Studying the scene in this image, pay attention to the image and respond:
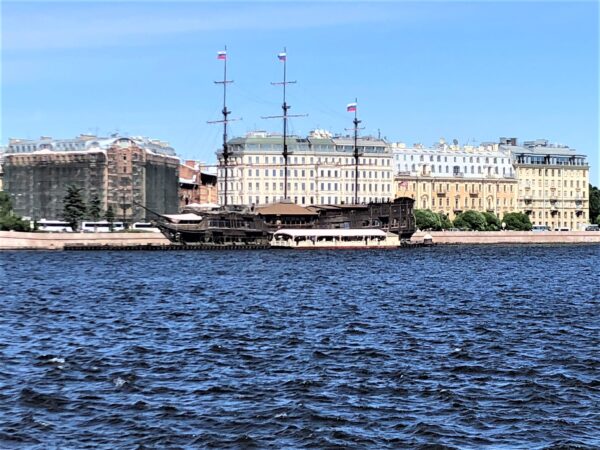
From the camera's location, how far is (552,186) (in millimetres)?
158750

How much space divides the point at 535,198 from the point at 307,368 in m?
137

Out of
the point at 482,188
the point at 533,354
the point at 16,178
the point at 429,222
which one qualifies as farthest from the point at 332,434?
the point at 482,188

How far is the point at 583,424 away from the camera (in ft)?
62.5

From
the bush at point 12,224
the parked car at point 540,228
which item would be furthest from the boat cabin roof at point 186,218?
the parked car at point 540,228

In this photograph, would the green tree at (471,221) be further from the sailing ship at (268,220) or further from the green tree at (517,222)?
the sailing ship at (268,220)

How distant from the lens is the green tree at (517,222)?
473ft

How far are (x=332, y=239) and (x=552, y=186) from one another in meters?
59.8

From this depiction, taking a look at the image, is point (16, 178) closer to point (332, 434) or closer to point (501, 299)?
point (501, 299)

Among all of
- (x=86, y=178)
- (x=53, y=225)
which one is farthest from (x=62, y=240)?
(x=86, y=178)

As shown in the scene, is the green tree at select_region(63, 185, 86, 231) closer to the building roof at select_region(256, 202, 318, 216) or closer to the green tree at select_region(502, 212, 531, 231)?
the building roof at select_region(256, 202, 318, 216)

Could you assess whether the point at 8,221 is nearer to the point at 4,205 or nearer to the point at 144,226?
the point at 4,205

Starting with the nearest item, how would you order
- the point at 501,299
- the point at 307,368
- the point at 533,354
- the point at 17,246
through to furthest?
the point at 307,368, the point at 533,354, the point at 501,299, the point at 17,246

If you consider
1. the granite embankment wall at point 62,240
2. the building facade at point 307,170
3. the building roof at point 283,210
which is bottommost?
the granite embankment wall at point 62,240

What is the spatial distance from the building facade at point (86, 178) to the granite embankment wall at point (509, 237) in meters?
30.0
